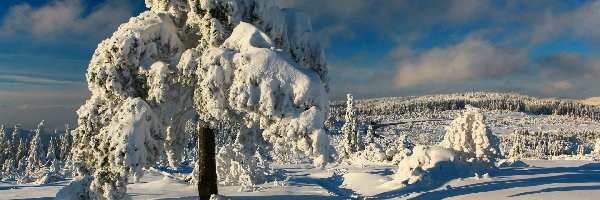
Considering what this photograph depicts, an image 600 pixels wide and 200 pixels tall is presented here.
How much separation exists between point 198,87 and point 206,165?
245cm

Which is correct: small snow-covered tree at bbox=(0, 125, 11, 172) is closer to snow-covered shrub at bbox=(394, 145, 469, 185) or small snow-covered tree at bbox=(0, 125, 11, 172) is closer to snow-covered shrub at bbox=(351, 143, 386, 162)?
snow-covered shrub at bbox=(351, 143, 386, 162)

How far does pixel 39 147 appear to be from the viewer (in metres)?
75.8

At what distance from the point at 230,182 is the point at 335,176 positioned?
823cm

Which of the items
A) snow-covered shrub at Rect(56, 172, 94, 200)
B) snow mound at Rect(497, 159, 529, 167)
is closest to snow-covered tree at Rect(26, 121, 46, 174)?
snow-covered shrub at Rect(56, 172, 94, 200)

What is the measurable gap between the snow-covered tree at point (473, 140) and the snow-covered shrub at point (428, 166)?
48.8 inches

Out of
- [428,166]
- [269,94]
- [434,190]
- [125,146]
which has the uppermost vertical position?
[269,94]

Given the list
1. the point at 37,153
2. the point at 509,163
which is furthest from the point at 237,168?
the point at 37,153

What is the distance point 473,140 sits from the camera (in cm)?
2314

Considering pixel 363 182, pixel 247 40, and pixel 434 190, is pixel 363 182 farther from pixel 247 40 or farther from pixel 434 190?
pixel 247 40

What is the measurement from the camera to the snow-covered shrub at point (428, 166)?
1866cm

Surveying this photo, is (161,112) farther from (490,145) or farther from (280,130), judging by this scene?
(490,145)

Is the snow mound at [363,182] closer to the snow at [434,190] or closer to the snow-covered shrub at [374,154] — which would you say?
the snow at [434,190]

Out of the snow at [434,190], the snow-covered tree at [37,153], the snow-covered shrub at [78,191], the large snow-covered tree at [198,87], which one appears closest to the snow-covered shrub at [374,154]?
the snow at [434,190]

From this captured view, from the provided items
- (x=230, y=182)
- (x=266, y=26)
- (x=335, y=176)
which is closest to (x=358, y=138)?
(x=335, y=176)
